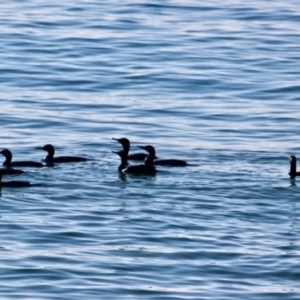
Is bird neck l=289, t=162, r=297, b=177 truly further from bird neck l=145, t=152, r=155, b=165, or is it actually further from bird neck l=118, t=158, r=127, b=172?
bird neck l=118, t=158, r=127, b=172

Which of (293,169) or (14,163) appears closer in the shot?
(293,169)

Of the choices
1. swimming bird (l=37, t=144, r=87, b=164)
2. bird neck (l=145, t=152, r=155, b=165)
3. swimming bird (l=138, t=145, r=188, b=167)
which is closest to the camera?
swimming bird (l=138, t=145, r=188, b=167)

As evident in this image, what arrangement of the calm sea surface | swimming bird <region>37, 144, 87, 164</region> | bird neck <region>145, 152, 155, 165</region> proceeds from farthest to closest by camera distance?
bird neck <region>145, 152, 155, 165</region>, swimming bird <region>37, 144, 87, 164</region>, the calm sea surface

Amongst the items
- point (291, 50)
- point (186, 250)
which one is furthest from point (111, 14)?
point (186, 250)

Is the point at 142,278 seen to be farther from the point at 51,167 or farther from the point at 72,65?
the point at 72,65

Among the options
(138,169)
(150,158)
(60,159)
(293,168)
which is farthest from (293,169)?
(60,159)

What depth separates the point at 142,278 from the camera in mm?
16234

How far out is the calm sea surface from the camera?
16.6 metres

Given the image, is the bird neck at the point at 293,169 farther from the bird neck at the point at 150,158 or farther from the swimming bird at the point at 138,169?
the bird neck at the point at 150,158

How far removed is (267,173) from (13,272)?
23.9ft

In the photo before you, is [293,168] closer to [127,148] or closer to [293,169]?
[293,169]

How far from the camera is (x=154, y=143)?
25781 mm

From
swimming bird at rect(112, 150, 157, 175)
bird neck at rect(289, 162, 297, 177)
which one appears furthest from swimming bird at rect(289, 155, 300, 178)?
swimming bird at rect(112, 150, 157, 175)

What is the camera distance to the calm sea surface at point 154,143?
54.3 feet
